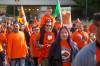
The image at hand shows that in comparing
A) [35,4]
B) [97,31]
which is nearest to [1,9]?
[35,4]

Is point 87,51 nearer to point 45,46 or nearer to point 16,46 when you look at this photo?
point 45,46

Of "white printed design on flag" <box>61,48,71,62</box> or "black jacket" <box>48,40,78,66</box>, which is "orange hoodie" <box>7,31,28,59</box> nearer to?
"black jacket" <box>48,40,78,66</box>

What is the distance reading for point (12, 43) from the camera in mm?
11758

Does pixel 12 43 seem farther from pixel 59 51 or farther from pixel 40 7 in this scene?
pixel 40 7

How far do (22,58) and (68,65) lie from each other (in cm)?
256

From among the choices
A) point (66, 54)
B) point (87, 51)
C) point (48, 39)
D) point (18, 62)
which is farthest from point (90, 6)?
point (87, 51)

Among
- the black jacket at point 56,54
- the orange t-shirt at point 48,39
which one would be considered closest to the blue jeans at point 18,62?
the orange t-shirt at point 48,39

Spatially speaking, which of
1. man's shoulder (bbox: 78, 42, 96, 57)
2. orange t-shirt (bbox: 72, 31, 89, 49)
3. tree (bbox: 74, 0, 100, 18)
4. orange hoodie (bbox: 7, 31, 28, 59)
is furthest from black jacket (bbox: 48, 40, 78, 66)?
tree (bbox: 74, 0, 100, 18)

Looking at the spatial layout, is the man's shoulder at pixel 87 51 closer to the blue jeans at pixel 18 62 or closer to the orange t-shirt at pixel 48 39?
the orange t-shirt at pixel 48 39

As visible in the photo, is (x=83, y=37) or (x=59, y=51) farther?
(x=83, y=37)

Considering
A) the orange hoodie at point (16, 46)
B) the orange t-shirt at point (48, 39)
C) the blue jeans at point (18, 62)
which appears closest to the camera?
the orange t-shirt at point (48, 39)

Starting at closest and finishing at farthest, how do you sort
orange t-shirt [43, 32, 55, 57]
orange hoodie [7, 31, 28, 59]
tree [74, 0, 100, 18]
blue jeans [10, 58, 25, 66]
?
orange t-shirt [43, 32, 55, 57]
orange hoodie [7, 31, 28, 59]
blue jeans [10, 58, 25, 66]
tree [74, 0, 100, 18]

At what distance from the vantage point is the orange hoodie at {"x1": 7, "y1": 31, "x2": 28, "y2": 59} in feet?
38.3

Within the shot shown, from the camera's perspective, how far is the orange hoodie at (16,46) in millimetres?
11688
